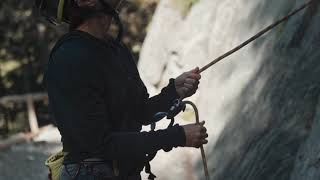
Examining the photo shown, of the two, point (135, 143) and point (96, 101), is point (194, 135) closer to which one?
point (135, 143)

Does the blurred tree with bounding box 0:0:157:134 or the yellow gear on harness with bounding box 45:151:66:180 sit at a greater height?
the blurred tree with bounding box 0:0:157:134

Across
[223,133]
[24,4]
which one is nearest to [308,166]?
[223,133]

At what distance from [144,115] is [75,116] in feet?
2.79

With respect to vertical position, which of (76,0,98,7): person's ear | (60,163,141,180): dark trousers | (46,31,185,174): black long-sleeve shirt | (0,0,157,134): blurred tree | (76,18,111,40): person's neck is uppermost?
(0,0,157,134): blurred tree

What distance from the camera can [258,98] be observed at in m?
7.32

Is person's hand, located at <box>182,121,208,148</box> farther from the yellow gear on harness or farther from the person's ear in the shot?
the person's ear

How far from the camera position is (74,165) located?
12.4ft

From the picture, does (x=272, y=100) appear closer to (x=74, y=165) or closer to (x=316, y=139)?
(x=316, y=139)

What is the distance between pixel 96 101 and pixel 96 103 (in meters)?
0.01

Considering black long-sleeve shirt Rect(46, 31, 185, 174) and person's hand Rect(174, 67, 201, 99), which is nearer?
black long-sleeve shirt Rect(46, 31, 185, 174)

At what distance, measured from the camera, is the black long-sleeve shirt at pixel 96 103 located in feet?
11.5

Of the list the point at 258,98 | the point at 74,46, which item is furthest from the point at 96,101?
the point at 258,98

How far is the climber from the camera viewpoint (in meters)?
3.53

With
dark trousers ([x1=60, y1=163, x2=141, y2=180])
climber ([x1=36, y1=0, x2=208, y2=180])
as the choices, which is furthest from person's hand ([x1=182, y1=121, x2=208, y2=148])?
dark trousers ([x1=60, y1=163, x2=141, y2=180])
